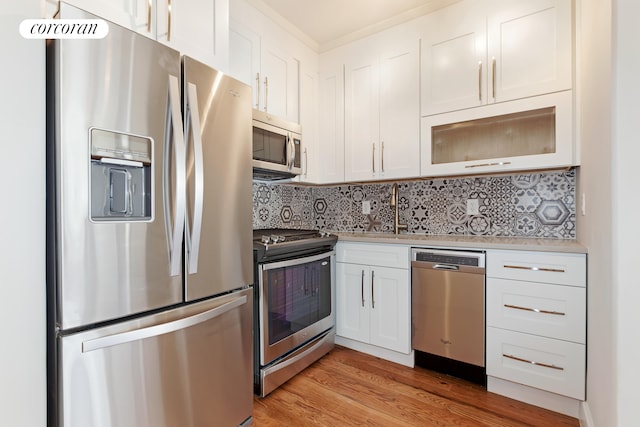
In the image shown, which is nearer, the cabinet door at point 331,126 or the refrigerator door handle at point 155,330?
the refrigerator door handle at point 155,330

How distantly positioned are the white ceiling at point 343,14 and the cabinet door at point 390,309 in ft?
6.34

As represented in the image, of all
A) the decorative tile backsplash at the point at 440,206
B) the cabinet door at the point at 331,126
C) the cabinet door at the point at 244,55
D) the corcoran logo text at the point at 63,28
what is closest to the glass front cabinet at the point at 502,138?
the decorative tile backsplash at the point at 440,206

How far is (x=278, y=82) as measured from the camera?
238cm

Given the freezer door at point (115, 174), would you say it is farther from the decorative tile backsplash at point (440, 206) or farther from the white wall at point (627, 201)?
the white wall at point (627, 201)

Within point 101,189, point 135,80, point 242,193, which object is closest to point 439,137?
point 242,193

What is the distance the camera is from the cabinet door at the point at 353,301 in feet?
7.72

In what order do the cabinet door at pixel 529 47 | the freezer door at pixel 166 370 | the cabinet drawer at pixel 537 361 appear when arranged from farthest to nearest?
the cabinet door at pixel 529 47 < the cabinet drawer at pixel 537 361 < the freezer door at pixel 166 370

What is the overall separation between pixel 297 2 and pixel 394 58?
2.74 ft

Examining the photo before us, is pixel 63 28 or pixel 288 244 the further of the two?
pixel 288 244

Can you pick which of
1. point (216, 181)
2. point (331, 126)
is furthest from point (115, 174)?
point (331, 126)

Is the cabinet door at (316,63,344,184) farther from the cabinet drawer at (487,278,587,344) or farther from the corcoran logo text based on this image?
the corcoran logo text

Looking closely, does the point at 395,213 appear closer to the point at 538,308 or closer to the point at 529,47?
the point at 538,308

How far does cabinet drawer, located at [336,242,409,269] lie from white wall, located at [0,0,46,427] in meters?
1.85

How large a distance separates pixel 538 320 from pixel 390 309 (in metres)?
0.89
